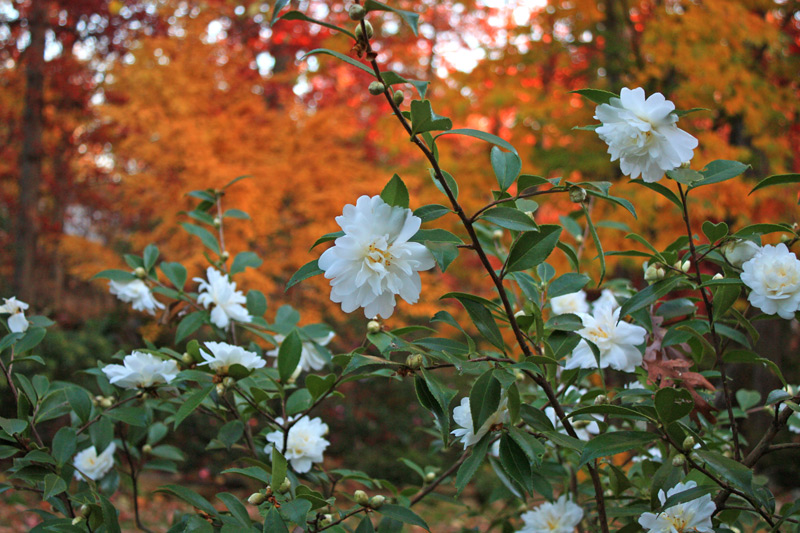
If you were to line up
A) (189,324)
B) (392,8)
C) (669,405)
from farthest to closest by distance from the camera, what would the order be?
(189,324) < (669,405) < (392,8)

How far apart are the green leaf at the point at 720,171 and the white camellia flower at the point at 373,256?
347 millimetres

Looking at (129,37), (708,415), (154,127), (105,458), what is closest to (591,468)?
(708,415)

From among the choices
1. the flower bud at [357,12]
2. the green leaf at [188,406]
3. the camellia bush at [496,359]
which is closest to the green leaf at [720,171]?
the camellia bush at [496,359]

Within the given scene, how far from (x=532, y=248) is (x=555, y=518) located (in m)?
0.52

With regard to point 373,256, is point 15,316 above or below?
below

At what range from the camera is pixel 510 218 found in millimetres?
617


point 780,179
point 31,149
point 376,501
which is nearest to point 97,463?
point 376,501

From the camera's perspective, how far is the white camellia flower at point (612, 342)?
76 centimetres

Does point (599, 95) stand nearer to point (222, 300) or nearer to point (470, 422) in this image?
point (470, 422)

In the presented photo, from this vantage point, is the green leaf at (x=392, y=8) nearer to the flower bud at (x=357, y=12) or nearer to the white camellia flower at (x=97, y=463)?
the flower bud at (x=357, y=12)

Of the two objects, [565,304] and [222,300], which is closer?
[222,300]

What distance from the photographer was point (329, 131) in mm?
4121

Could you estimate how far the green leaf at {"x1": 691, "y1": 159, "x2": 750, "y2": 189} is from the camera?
68 cm

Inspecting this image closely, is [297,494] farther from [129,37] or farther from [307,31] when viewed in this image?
[307,31]
